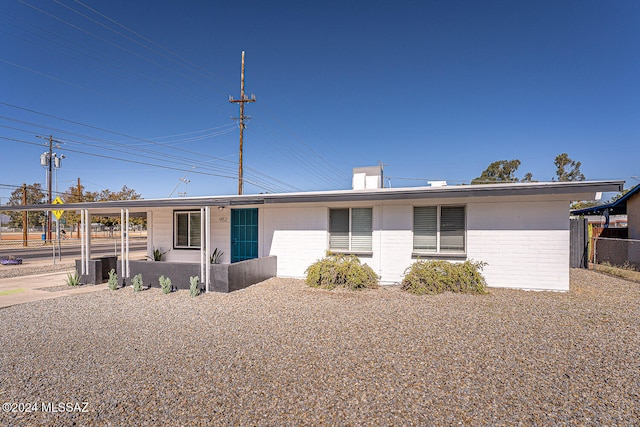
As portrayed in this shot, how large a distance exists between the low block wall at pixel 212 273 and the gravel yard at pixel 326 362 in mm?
1258

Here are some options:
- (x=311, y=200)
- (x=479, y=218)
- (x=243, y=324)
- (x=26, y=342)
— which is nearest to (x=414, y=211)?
(x=479, y=218)

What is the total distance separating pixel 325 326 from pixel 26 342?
15.1 ft

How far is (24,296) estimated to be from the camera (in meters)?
8.23

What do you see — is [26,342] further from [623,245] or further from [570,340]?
[623,245]

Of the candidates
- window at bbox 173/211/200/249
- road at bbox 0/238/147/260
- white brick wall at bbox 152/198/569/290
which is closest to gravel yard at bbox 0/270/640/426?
white brick wall at bbox 152/198/569/290

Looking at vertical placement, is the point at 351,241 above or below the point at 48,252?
above

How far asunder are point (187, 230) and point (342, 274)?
6.31 m

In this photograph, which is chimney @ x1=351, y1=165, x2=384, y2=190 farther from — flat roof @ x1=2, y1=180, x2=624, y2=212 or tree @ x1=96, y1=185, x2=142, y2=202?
tree @ x1=96, y1=185, x2=142, y2=202

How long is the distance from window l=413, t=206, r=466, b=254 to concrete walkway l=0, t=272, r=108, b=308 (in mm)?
9167

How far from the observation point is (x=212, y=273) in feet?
27.6

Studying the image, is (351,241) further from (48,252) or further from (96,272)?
(48,252)

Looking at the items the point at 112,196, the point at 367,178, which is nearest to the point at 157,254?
the point at 367,178

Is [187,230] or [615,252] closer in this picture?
[187,230]

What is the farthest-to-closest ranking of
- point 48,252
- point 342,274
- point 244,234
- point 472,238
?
point 48,252 < point 244,234 < point 342,274 < point 472,238
